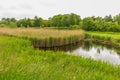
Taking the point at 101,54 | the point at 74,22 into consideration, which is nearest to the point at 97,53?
the point at 101,54

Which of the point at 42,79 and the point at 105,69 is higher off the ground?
the point at 42,79

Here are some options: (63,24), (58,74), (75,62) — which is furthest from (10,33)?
(63,24)

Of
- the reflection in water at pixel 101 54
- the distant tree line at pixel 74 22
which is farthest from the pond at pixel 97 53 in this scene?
the distant tree line at pixel 74 22

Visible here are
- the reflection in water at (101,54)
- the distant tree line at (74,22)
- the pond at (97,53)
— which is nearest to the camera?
the reflection in water at (101,54)

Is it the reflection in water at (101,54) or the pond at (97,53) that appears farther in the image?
the pond at (97,53)

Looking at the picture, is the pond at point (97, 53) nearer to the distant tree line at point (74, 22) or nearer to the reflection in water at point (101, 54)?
the reflection in water at point (101, 54)

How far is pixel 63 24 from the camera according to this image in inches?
2874

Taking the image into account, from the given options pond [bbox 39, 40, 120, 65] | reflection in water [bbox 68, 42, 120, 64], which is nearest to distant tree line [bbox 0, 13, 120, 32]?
pond [bbox 39, 40, 120, 65]

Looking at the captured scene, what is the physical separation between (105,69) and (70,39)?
20032mm

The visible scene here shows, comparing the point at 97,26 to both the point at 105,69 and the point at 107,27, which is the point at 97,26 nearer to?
the point at 107,27

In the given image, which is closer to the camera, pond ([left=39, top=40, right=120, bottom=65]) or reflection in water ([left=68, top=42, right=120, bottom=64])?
reflection in water ([left=68, top=42, right=120, bottom=64])

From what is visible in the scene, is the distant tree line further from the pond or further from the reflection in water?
the reflection in water

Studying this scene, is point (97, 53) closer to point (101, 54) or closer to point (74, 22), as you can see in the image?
point (101, 54)

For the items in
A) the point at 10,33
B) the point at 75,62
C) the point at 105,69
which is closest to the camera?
the point at 105,69
